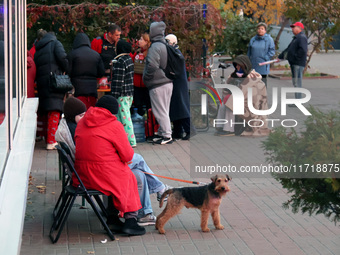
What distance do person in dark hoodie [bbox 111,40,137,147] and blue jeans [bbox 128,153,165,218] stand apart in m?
3.71

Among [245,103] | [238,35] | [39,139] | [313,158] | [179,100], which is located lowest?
[39,139]

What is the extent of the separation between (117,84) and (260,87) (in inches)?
113

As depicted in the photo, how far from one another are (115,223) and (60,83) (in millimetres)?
4327

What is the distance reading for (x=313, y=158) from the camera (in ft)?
15.3

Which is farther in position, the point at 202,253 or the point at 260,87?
the point at 260,87

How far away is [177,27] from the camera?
12406mm

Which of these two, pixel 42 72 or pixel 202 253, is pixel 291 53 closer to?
pixel 42 72

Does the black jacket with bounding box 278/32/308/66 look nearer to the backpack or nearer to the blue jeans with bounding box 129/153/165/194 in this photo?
the backpack

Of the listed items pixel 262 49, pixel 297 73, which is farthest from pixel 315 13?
pixel 262 49

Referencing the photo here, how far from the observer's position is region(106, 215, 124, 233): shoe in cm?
651

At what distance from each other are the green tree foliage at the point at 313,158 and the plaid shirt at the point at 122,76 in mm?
5589

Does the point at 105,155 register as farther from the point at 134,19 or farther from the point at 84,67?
the point at 134,19

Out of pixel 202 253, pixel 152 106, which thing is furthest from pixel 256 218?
pixel 152 106

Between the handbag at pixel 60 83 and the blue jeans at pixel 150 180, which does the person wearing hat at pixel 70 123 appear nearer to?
the blue jeans at pixel 150 180
